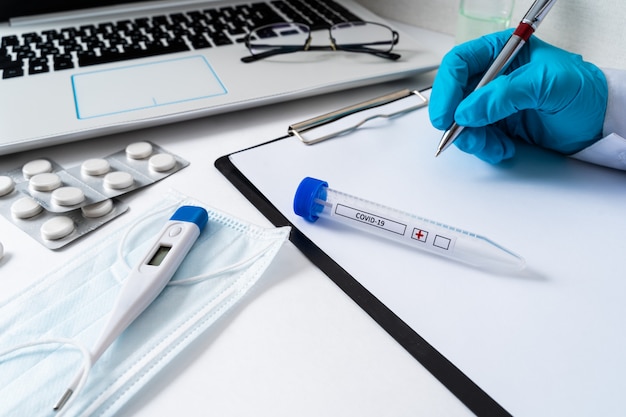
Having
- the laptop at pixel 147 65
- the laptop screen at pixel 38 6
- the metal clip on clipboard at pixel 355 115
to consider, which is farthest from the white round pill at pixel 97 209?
the laptop screen at pixel 38 6

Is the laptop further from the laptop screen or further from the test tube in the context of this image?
the test tube

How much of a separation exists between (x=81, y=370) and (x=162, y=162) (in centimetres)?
25

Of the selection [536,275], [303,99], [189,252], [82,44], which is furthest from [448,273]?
[82,44]

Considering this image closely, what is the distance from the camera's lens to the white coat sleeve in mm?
512

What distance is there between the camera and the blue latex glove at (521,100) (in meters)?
0.48

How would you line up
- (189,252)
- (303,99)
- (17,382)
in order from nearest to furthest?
(17,382)
(189,252)
(303,99)

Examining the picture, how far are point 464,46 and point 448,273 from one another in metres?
0.29

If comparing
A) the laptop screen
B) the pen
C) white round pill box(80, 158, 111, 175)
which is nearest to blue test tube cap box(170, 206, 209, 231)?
white round pill box(80, 158, 111, 175)

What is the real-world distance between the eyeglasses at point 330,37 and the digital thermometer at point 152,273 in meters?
0.32

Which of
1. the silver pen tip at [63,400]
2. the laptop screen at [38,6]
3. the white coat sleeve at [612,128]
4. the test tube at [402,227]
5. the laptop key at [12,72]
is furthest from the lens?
the laptop screen at [38,6]

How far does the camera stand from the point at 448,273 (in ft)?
1.32

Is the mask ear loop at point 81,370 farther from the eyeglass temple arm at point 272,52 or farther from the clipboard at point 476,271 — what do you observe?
the eyeglass temple arm at point 272,52

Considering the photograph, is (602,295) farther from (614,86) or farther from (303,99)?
(303,99)

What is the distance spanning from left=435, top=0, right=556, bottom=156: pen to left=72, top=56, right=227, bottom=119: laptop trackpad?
27 centimetres
